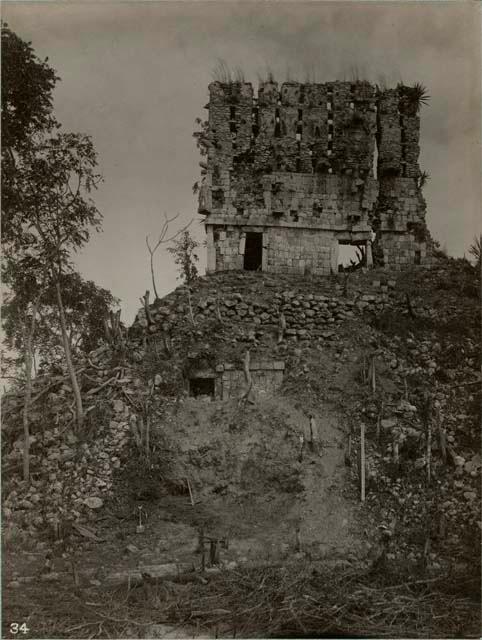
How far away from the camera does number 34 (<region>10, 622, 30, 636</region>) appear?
10734 millimetres

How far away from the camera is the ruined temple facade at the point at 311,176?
74.6 feet

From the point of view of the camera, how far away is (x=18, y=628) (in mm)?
10797

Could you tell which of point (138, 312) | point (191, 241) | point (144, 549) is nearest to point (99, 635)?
point (144, 549)

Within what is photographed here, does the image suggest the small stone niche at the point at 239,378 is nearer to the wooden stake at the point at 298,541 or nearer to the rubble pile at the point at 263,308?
the rubble pile at the point at 263,308

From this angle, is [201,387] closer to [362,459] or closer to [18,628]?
[362,459]

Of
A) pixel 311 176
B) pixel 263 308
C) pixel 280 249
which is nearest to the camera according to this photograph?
pixel 263 308

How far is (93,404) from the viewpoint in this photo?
55.8ft

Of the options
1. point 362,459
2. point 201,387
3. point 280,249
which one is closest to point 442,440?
point 362,459

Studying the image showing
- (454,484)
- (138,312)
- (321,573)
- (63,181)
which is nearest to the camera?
(321,573)

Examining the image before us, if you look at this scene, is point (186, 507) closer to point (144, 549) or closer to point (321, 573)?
point (144, 549)

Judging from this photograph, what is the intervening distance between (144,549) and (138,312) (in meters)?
7.57

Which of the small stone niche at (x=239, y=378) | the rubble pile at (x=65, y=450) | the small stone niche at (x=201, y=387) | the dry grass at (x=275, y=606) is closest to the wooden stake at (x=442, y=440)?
the dry grass at (x=275, y=606)

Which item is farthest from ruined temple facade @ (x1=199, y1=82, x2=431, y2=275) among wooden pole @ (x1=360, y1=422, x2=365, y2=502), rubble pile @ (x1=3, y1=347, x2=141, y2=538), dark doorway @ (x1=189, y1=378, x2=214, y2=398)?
wooden pole @ (x1=360, y1=422, x2=365, y2=502)

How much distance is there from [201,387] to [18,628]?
8.67 meters
